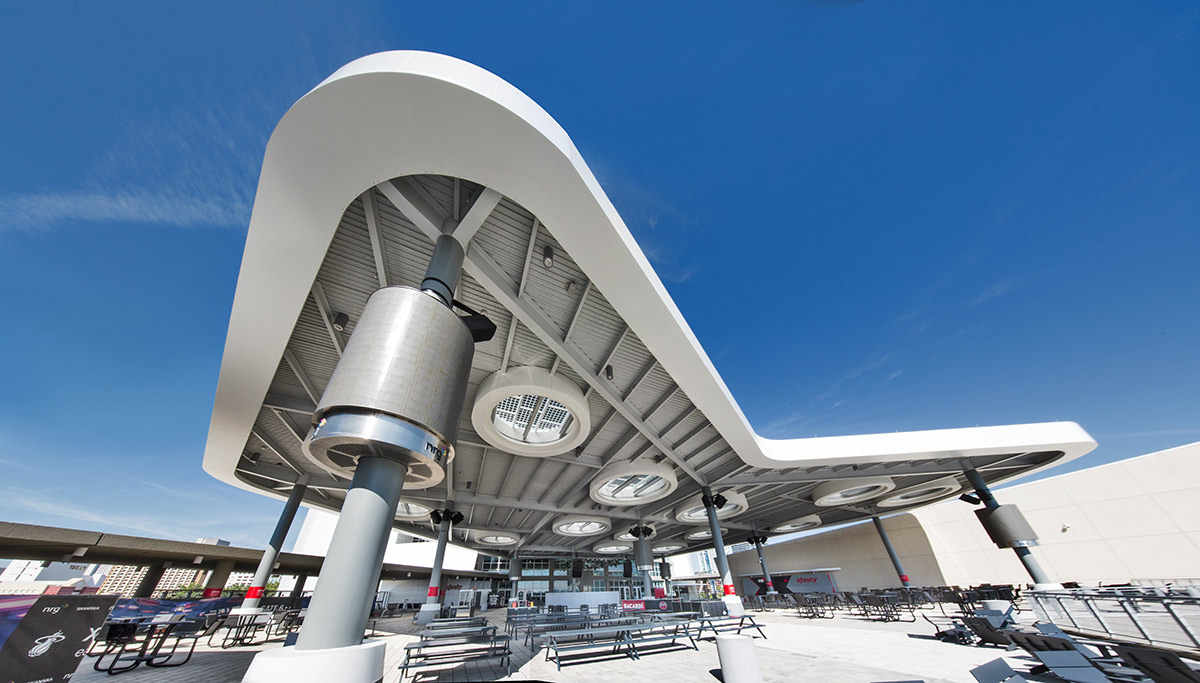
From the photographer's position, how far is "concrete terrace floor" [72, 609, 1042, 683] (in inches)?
244

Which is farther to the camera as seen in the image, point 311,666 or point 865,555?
point 865,555

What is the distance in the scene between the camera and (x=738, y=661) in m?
3.93

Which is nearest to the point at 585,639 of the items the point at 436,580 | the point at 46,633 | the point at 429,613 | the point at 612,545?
the point at 46,633

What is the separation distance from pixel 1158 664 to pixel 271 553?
2486cm

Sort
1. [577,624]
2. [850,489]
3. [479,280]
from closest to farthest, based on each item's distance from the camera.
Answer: [479,280] → [577,624] → [850,489]

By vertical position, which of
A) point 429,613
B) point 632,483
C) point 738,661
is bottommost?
point 738,661

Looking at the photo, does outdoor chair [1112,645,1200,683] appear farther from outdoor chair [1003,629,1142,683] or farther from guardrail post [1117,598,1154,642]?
guardrail post [1117,598,1154,642]

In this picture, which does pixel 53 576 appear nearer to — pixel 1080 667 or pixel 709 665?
pixel 709 665

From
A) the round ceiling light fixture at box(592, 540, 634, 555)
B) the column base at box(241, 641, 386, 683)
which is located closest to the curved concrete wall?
the round ceiling light fixture at box(592, 540, 634, 555)

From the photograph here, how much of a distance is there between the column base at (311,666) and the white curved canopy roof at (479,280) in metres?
6.00

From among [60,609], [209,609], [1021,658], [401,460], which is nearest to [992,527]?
[1021,658]

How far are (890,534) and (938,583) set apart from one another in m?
4.06

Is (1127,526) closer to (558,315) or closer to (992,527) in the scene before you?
(992,527)

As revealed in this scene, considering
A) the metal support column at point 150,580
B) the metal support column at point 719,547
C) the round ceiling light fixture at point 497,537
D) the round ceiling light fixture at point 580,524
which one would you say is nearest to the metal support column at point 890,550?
the metal support column at point 719,547
